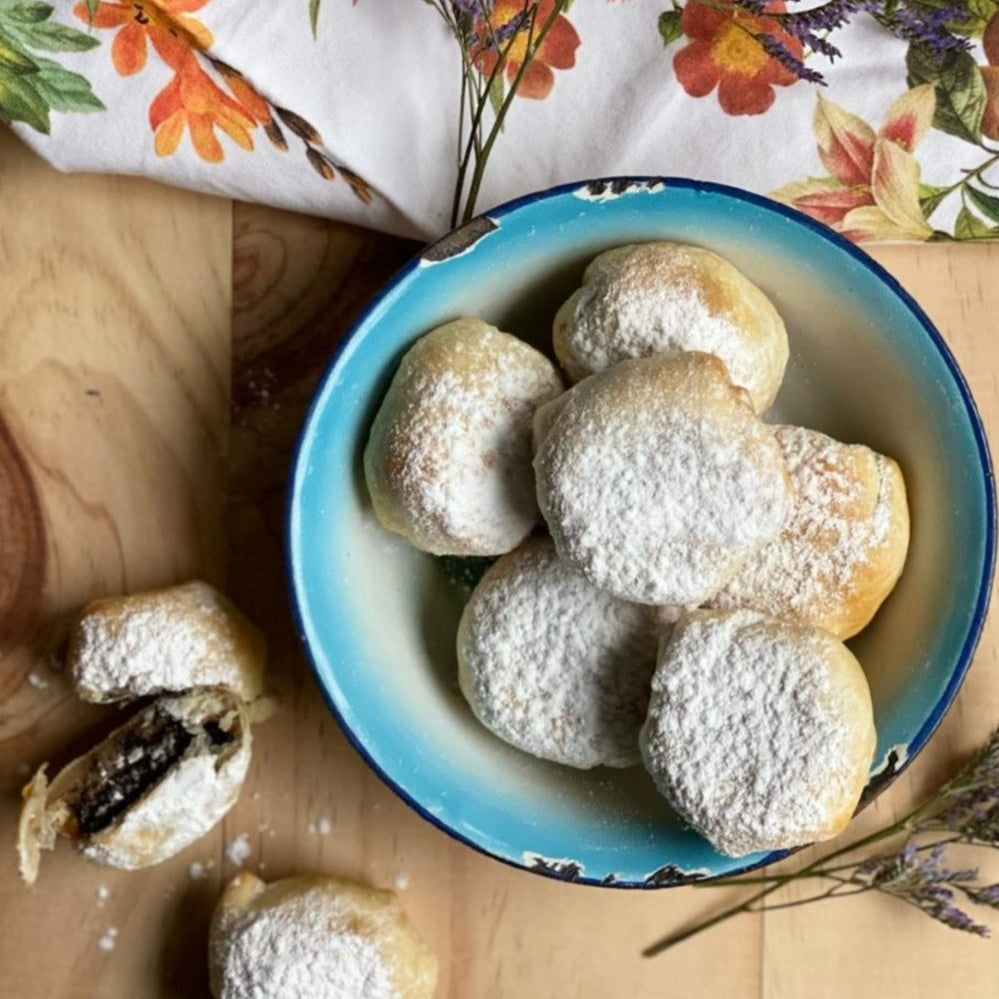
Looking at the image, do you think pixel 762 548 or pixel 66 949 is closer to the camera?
pixel 762 548

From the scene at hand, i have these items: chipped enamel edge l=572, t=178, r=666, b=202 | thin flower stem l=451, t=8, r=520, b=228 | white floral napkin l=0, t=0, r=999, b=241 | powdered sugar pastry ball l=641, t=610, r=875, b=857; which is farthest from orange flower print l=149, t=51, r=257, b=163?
powdered sugar pastry ball l=641, t=610, r=875, b=857

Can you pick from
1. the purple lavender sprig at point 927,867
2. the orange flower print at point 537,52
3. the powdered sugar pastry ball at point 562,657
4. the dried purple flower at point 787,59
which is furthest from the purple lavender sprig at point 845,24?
the purple lavender sprig at point 927,867

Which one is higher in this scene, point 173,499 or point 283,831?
point 173,499

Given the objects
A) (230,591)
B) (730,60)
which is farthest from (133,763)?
(730,60)

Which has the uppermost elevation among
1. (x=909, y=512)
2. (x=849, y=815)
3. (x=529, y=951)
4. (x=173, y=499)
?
(x=909, y=512)

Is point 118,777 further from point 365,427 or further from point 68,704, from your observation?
→ point 365,427

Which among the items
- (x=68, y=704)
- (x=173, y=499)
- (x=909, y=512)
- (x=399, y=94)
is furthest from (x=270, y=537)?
(x=909, y=512)
